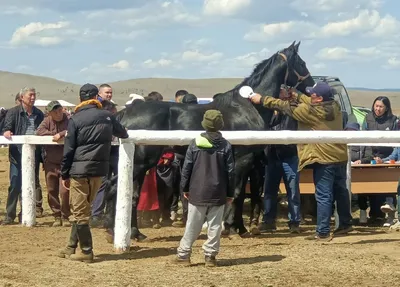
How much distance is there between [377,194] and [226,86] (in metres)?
94.2

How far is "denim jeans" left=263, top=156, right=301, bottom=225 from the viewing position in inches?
370

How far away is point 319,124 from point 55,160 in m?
3.81

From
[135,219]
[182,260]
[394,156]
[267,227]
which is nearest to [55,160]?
[135,219]

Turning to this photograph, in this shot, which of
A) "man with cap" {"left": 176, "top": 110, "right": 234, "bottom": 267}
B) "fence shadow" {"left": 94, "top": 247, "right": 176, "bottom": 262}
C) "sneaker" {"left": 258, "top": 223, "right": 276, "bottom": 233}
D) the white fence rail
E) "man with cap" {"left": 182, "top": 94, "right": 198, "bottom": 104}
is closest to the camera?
"man with cap" {"left": 176, "top": 110, "right": 234, "bottom": 267}

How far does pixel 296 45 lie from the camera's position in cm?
970

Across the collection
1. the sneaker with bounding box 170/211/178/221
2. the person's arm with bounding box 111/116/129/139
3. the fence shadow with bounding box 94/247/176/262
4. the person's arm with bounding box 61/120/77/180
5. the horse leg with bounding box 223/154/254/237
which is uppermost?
the person's arm with bounding box 111/116/129/139

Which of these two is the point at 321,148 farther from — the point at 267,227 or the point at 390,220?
the point at 390,220

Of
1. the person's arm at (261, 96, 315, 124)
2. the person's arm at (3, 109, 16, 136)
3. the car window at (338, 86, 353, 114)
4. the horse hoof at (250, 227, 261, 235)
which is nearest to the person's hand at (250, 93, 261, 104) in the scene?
the person's arm at (261, 96, 315, 124)

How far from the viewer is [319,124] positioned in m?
8.30

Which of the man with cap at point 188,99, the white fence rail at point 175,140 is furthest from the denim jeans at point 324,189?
the man with cap at point 188,99

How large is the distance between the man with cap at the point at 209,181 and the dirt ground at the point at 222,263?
0.32 m

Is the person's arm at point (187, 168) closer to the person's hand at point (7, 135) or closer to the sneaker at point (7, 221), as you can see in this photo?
the person's hand at point (7, 135)

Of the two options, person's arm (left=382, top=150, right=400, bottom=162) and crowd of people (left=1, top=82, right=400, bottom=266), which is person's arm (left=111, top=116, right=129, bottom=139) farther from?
person's arm (left=382, top=150, right=400, bottom=162)

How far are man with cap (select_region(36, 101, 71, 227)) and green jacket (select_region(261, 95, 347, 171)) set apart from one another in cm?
322
